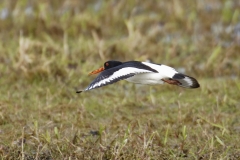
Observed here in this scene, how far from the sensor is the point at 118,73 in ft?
17.6

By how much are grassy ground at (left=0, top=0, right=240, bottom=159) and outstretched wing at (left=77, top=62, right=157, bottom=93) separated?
16.4 inches

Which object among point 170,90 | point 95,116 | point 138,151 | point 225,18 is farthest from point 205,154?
point 225,18

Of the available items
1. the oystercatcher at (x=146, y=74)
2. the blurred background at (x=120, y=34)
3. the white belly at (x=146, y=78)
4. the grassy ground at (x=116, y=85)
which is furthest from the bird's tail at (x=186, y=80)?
the blurred background at (x=120, y=34)

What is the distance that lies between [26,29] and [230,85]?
3351mm

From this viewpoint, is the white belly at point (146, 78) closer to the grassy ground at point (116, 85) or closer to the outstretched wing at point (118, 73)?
the outstretched wing at point (118, 73)

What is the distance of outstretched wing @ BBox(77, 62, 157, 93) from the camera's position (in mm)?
5152

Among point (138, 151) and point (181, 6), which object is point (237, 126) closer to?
point (138, 151)

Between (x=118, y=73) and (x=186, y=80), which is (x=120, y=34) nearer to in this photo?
(x=186, y=80)

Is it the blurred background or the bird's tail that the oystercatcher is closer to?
the bird's tail

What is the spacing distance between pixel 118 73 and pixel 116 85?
232cm

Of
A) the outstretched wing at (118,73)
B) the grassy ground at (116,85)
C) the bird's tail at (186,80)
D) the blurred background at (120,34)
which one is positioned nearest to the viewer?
the outstretched wing at (118,73)

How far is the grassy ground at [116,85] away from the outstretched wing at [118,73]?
1.37 ft

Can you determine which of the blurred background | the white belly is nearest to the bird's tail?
the white belly

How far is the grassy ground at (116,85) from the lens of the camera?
5379 millimetres
